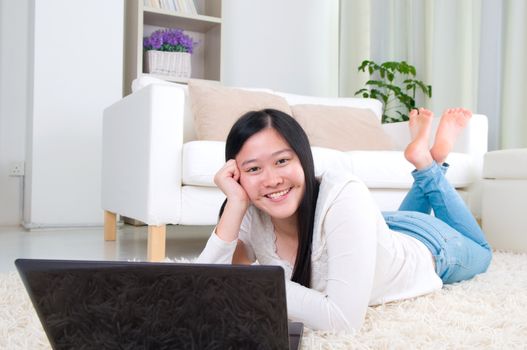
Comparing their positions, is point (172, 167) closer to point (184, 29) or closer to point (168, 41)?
point (168, 41)

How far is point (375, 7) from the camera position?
425 centimetres

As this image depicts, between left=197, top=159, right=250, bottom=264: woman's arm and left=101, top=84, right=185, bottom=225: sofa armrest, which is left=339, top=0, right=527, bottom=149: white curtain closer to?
left=101, top=84, right=185, bottom=225: sofa armrest

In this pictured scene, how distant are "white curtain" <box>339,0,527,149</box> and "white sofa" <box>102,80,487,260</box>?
35.2 inches

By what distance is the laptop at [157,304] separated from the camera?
0.65 metres

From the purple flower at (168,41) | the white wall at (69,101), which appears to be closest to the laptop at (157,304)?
the white wall at (69,101)

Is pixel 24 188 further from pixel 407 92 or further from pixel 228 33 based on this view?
pixel 407 92

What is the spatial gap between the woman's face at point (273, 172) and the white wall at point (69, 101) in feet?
8.10

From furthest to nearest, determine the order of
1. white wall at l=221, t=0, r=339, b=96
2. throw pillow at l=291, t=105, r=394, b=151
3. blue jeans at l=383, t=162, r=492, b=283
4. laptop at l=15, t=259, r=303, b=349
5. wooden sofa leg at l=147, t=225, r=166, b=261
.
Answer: white wall at l=221, t=0, r=339, b=96
throw pillow at l=291, t=105, r=394, b=151
wooden sofa leg at l=147, t=225, r=166, b=261
blue jeans at l=383, t=162, r=492, b=283
laptop at l=15, t=259, r=303, b=349

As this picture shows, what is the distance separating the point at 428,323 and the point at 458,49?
281 centimetres

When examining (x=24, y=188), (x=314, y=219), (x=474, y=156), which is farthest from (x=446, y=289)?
(x=24, y=188)

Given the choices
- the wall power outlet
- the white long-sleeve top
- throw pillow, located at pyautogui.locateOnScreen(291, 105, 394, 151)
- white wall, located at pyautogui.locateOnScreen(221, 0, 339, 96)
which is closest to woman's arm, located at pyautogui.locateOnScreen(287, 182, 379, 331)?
Result: the white long-sleeve top

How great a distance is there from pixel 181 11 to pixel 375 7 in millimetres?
1617

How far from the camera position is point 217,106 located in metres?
2.43

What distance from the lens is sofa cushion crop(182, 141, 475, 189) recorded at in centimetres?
199
